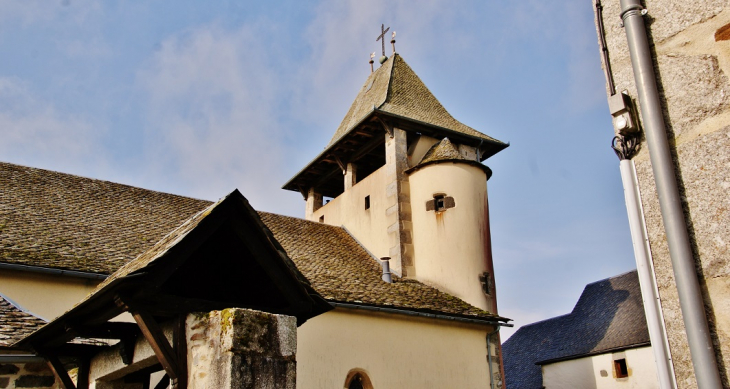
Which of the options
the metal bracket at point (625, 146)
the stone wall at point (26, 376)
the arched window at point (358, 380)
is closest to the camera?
the metal bracket at point (625, 146)

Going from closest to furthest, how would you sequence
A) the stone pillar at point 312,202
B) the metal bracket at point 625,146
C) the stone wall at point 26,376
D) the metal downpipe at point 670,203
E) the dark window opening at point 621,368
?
the metal downpipe at point 670,203, the metal bracket at point 625,146, the stone wall at point 26,376, the dark window opening at point 621,368, the stone pillar at point 312,202

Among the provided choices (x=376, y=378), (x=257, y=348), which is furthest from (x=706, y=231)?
(x=376, y=378)

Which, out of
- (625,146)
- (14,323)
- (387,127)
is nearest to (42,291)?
(14,323)

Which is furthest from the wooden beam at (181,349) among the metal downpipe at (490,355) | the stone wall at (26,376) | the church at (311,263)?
the metal downpipe at (490,355)

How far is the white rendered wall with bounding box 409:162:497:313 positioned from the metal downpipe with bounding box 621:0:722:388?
39.3 ft

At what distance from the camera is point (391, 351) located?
11359 mm

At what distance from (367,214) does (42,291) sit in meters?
8.63

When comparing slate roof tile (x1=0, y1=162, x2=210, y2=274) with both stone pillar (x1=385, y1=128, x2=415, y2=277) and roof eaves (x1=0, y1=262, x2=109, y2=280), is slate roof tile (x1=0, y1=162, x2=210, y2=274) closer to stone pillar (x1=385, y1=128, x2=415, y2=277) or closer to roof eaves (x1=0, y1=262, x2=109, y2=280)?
roof eaves (x1=0, y1=262, x2=109, y2=280)

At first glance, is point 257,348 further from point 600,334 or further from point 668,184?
Answer: point 600,334

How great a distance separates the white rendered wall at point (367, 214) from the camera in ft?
50.2

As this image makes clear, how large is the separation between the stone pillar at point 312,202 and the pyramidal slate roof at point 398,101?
197 centimetres

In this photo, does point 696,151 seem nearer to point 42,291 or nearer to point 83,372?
point 83,372

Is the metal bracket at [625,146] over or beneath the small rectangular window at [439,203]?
beneath

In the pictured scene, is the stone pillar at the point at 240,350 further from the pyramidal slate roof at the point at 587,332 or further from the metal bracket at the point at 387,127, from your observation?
the pyramidal slate roof at the point at 587,332
